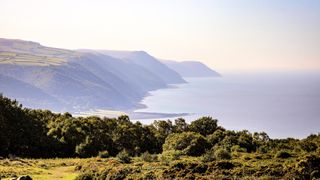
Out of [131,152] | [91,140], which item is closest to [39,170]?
[91,140]

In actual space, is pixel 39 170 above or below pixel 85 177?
below

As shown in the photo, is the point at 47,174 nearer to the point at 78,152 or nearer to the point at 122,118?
the point at 78,152

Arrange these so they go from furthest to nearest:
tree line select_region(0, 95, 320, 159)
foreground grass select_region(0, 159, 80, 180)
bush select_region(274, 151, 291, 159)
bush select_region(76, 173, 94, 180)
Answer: tree line select_region(0, 95, 320, 159) → bush select_region(274, 151, 291, 159) → foreground grass select_region(0, 159, 80, 180) → bush select_region(76, 173, 94, 180)

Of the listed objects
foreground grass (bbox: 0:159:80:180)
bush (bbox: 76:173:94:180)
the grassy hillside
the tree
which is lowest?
foreground grass (bbox: 0:159:80:180)

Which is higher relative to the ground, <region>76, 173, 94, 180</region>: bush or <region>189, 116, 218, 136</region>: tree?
<region>189, 116, 218, 136</region>: tree

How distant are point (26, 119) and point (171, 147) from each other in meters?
29.3

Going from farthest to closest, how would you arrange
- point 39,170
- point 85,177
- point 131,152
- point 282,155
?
point 131,152
point 282,155
point 39,170
point 85,177

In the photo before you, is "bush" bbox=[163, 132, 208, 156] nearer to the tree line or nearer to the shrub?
the tree line

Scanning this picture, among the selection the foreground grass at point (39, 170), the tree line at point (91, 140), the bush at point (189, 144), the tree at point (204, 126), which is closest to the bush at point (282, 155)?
the tree line at point (91, 140)

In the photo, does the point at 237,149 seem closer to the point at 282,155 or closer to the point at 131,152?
the point at 131,152

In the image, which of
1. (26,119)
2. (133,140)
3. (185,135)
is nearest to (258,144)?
(185,135)

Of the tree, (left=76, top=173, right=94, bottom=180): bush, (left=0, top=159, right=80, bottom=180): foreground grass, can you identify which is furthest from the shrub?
(left=76, top=173, right=94, bottom=180): bush

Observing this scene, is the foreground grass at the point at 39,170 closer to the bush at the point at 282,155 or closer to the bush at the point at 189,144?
the bush at the point at 189,144

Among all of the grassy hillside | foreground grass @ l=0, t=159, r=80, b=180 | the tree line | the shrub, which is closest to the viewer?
the grassy hillside
